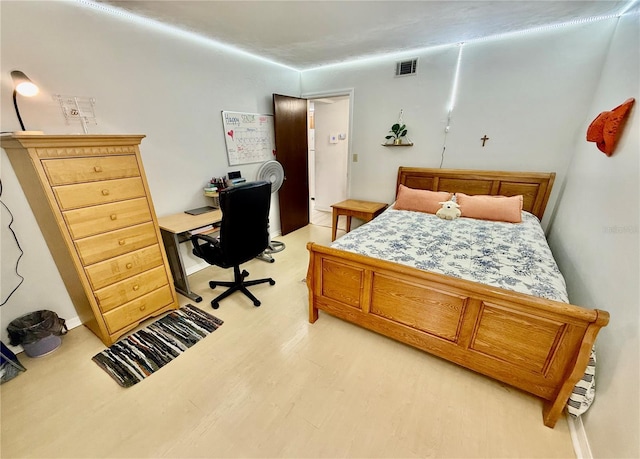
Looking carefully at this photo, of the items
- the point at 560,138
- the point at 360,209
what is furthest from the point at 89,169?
the point at 560,138

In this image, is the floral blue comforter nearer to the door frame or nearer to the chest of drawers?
the door frame

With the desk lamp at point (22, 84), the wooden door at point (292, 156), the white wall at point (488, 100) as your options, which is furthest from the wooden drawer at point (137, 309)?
the white wall at point (488, 100)

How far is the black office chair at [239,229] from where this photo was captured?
6.14 ft

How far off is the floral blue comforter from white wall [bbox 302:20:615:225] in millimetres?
826

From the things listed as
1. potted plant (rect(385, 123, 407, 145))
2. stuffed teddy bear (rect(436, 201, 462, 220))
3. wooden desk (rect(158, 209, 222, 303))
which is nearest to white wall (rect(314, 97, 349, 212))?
potted plant (rect(385, 123, 407, 145))

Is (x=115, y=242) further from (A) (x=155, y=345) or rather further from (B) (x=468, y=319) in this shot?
(B) (x=468, y=319)

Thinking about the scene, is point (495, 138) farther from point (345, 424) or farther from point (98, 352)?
point (98, 352)

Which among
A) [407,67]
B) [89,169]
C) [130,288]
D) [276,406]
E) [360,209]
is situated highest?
[407,67]

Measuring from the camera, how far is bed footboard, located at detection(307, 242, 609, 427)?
122cm

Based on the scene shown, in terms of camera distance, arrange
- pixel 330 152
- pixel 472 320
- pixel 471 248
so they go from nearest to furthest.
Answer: pixel 472 320 < pixel 471 248 < pixel 330 152

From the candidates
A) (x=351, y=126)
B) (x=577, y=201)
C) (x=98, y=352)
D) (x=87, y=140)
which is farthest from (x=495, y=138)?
(x=98, y=352)

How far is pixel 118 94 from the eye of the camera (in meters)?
2.06

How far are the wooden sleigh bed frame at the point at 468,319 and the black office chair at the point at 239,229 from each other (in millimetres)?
607

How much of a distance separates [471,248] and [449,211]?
0.78 m
